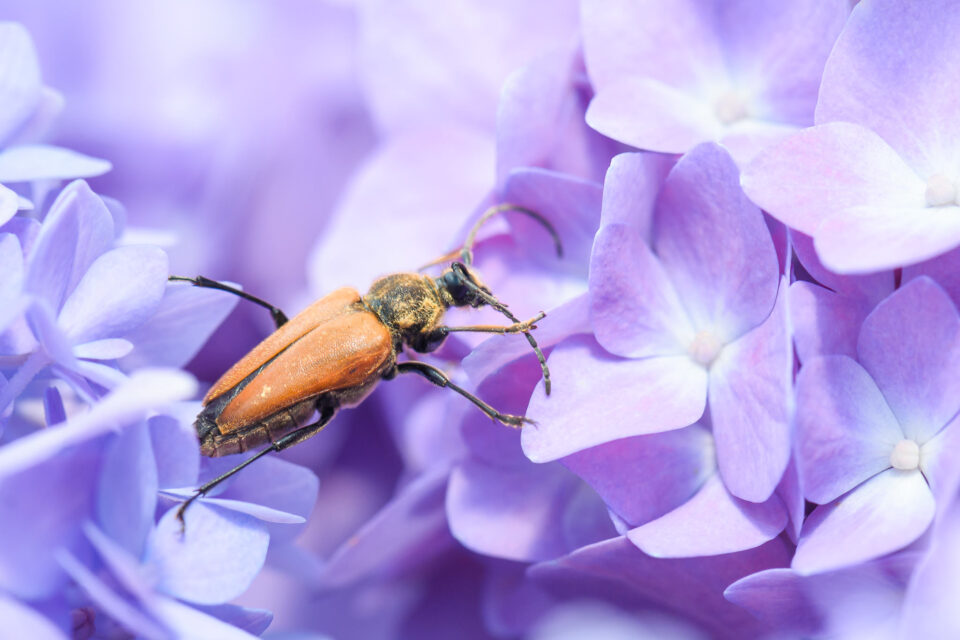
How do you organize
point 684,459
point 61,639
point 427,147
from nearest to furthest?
point 61,639 → point 684,459 → point 427,147

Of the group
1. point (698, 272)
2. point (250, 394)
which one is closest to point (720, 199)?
point (698, 272)

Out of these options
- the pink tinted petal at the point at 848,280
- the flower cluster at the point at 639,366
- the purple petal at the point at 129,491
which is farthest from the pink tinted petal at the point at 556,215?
the purple petal at the point at 129,491

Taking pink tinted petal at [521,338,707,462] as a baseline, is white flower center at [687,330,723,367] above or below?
above

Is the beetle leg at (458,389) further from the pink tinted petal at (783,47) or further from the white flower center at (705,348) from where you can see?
the pink tinted petal at (783,47)

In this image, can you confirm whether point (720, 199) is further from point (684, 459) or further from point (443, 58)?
point (443, 58)

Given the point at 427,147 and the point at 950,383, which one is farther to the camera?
the point at 427,147

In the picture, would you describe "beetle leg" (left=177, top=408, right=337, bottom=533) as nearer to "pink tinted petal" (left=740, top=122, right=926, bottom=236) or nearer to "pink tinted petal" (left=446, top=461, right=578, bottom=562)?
"pink tinted petal" (left=446, top=461, right=578, bottom=562)

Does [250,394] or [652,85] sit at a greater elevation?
[652,85]

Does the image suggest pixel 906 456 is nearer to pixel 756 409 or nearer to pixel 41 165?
pixel 756 409

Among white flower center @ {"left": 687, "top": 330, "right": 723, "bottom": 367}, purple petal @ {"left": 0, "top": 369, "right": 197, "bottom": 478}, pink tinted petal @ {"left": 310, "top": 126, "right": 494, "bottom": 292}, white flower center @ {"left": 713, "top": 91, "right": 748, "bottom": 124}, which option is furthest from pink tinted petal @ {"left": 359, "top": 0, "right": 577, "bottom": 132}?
purple petal @ {"left": 0, "top": 369, "right": 197, "bottom": 478}
